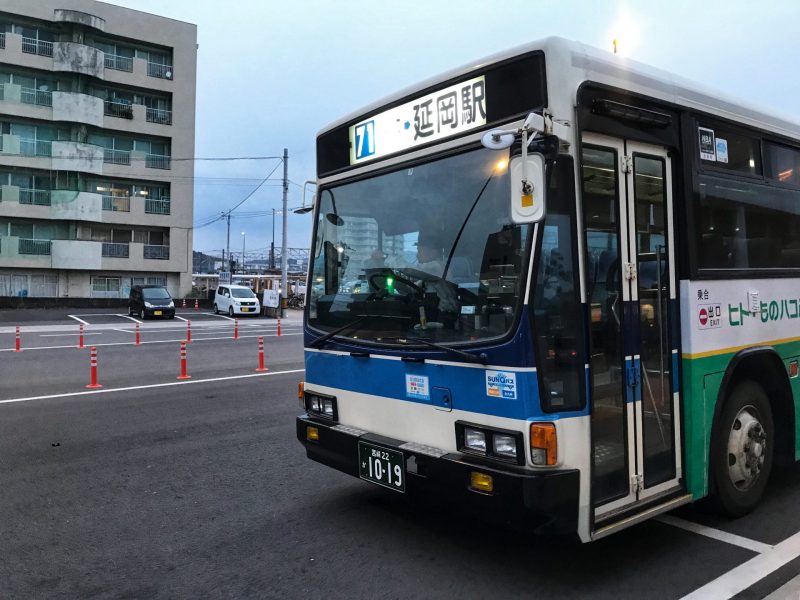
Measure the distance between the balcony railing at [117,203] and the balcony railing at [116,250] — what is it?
93.9 inches

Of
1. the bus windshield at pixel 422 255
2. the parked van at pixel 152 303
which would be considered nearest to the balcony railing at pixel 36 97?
the parked van at pixel 152 303

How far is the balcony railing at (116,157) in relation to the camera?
39.6 metres

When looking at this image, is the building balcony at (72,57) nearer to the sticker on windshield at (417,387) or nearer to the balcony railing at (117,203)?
the balcony railing at (117,203)

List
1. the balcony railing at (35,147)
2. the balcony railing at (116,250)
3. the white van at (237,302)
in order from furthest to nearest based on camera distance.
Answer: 1. the balcony railing at (116,250)
2. the balcony railing at (35,147)
3. the white van at (237,302)

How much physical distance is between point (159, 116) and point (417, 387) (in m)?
43.0

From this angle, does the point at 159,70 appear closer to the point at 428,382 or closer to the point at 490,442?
the point at 428,382

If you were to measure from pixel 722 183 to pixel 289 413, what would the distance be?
6.23 meters

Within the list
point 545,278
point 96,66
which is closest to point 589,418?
point 545,278

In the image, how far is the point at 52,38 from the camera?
3859 cm

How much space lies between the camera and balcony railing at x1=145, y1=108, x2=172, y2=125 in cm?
A: 4069

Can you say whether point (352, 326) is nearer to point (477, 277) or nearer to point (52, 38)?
point (477, 277)

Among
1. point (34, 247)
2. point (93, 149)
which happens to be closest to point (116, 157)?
point (93, 149)

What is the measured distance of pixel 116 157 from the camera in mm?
39938

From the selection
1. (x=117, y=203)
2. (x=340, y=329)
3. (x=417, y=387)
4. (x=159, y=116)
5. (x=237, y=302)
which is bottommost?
(x=417, y=387)
